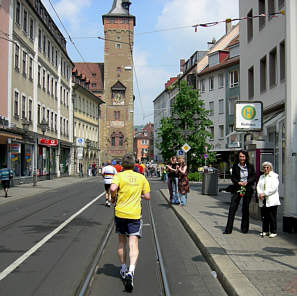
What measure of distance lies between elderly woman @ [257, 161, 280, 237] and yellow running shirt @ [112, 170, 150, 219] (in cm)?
397

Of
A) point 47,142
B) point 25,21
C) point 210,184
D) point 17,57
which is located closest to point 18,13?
point 25,21

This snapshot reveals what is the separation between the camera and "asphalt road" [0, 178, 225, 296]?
→ 550 cm

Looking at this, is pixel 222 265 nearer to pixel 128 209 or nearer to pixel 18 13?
pixel 128 209

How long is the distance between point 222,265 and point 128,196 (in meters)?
1.66

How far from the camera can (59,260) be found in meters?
6.99

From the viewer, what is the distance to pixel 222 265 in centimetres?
613

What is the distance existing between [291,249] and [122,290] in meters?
3.38

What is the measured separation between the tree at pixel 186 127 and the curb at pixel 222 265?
28344 millimetres

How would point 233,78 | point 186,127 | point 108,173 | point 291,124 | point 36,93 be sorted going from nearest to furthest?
point 291,124
point 108,173
point 36,93
point 186,127
point 233,78

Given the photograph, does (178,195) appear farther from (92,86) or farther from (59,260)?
(92,86)

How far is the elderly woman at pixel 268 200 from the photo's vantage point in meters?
8.84

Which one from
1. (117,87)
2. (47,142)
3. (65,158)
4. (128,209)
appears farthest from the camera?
(117,87)

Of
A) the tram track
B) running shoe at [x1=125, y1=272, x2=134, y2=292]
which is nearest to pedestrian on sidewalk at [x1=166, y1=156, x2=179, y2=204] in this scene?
the tram track

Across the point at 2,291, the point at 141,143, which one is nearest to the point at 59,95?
the point at 2,291
